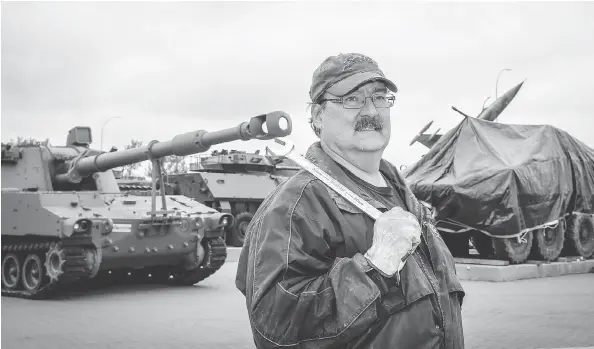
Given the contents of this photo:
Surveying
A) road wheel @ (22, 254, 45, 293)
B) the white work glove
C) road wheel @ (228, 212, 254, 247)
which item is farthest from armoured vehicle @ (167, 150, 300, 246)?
the white work glove

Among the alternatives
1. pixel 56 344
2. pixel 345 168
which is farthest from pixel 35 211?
pixel 345 168

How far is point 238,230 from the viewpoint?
2073 centimetres

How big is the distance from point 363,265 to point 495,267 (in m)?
10.2

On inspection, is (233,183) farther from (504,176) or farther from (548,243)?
(504,176)

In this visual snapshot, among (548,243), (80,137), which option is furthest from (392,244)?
(80,137)

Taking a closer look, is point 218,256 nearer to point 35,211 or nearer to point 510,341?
point 35,211

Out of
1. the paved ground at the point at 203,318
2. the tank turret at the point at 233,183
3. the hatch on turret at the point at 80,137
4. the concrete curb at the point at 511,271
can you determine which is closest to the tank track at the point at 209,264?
the paved ground at the point at 203,318

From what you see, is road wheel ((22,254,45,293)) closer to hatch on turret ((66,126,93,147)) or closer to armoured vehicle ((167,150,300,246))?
hatch on turret ((66,126,93,147))

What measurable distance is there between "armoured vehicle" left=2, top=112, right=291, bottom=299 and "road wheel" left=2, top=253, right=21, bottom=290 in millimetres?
16

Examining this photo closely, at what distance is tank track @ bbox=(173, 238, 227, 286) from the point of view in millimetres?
12344

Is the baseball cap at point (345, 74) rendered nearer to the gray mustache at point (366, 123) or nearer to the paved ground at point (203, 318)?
the gray mustache at point (366, 123)

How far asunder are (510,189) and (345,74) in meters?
10.3

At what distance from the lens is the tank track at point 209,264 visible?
40.5ft

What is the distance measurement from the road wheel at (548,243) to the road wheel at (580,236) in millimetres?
313
